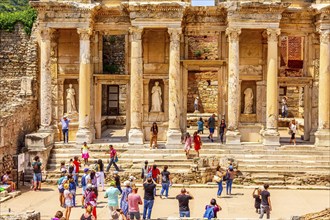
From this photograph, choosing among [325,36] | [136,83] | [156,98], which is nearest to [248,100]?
[156,98]

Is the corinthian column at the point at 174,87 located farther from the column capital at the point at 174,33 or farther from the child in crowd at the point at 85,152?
the child in crowd at the point at 85,152

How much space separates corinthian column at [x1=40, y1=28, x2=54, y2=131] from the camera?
2547cm

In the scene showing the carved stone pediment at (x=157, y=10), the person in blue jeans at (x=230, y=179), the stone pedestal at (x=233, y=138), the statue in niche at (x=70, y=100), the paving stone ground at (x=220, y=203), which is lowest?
the paving stone ground at (x=220, y=203)

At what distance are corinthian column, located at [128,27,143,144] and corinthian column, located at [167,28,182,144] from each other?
138cm

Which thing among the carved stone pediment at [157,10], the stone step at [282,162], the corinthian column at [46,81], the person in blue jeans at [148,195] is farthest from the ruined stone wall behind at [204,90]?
the person in blue jeans at [148,195]

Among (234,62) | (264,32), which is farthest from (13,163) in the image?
(264,32)

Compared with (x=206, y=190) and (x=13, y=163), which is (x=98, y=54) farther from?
(x=206, y=190)

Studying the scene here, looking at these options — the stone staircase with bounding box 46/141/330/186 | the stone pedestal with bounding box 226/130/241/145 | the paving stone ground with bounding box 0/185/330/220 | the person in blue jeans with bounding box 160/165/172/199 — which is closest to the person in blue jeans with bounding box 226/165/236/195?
the paving stone ground with bounding box 0/185/330/220

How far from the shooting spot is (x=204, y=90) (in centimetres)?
4250

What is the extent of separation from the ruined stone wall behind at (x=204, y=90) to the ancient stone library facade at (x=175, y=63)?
48.5ft

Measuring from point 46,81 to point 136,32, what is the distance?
478cm

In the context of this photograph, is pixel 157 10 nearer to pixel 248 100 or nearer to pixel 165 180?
pixel 248 100

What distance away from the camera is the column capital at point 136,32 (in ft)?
82.4

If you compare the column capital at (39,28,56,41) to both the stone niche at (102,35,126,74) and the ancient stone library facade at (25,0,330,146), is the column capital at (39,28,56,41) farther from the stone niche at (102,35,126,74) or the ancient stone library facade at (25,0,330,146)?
the stone niche at (102,35,126,74)
